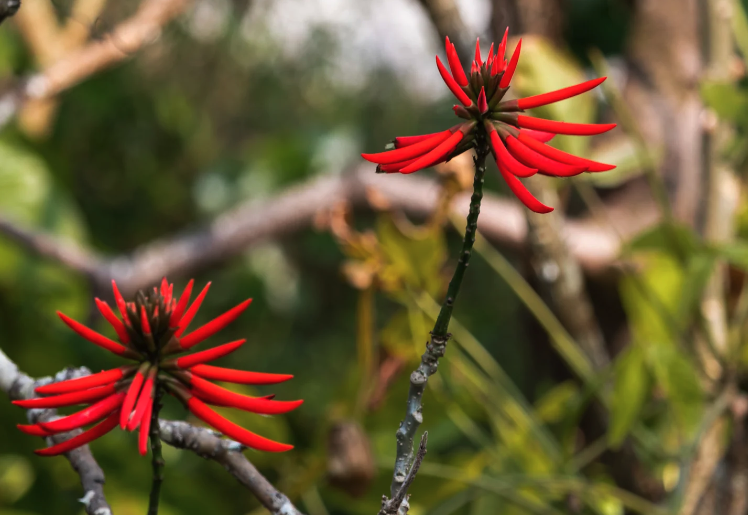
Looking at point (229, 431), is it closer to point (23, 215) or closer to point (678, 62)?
point (678, 62)

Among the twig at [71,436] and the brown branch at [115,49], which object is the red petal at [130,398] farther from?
the brown branch at [115,49]

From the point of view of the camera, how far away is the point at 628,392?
1.21 feet

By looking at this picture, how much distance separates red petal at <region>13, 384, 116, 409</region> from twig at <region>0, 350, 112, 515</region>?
0.04 m

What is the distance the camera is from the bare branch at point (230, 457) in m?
0.17

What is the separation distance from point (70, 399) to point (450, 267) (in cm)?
49

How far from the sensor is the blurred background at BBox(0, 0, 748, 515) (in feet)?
1.33

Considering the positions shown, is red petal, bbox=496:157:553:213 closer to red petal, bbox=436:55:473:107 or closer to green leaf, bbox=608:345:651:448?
red petal, bbox=436:55:473:107

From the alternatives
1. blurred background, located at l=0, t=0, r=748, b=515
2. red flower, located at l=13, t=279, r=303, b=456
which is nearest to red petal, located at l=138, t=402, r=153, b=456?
red flower, located at l=13, t=279, r=303, b=456

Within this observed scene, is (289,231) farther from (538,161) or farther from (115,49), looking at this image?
(538,161)

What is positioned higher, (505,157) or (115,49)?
(115,49)

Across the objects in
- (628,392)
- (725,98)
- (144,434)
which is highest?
(725,98)

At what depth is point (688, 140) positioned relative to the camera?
2.04ft

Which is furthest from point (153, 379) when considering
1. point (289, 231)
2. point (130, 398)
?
point (289, 231)

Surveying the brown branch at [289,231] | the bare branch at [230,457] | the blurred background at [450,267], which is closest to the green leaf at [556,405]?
the blurred background at [450,267]
